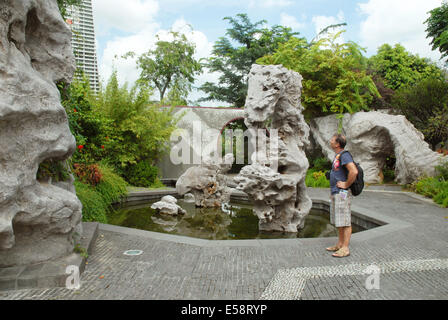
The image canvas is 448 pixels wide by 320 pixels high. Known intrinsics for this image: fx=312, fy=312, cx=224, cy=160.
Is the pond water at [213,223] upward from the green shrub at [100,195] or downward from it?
downward

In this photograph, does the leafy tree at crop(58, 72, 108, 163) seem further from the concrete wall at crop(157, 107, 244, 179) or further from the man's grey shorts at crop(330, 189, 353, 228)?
the man's grey shorts at crop(330, 189, 353, 228)

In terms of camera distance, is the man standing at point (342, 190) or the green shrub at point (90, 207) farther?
the green shrub at point (90, 207)

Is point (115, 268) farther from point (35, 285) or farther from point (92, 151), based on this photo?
point (92, 151)

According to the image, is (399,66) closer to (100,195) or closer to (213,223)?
(213,223)

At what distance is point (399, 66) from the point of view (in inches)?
734

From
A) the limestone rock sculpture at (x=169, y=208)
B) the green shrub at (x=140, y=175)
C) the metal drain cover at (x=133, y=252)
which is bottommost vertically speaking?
the limestone rock sculpture at (x=169, y=208)

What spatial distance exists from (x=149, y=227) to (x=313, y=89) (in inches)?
412

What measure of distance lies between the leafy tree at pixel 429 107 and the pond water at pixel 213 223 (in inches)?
285

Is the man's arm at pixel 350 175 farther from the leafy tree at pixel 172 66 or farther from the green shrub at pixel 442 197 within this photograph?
the leafy tree at pixel 172 66

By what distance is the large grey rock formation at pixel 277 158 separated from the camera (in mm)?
5711

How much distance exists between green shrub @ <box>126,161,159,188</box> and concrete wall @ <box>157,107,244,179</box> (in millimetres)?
2678

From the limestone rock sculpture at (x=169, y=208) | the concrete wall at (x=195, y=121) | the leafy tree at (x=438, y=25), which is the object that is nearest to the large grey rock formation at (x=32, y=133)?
the limestone rock sculpture at (x=169, y=208)

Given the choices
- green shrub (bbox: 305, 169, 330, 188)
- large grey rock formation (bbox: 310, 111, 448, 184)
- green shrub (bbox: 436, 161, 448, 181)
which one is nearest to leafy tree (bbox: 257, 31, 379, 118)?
large grey rock formation (bbox: 310, 111, 448, 184)

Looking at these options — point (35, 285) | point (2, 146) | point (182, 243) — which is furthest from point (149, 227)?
point (2, 146)
